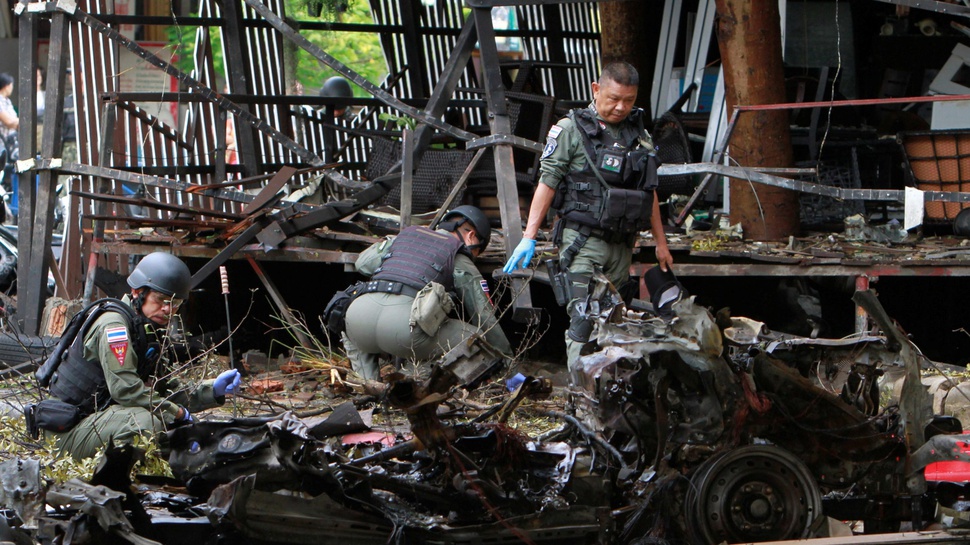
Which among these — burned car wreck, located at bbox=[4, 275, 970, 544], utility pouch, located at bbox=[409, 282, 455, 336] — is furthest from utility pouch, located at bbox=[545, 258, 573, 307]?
burned car wreck, located at bbox=[4, 275, 970, 544]

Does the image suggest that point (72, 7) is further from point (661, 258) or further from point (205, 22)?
point (661, 258)

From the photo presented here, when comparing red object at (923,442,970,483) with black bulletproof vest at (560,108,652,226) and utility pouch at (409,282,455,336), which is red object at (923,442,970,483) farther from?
utility pouch at (409,282,455,336)

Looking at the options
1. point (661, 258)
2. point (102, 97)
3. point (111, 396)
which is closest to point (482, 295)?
point (661, 258)

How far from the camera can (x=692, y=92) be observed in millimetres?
12391

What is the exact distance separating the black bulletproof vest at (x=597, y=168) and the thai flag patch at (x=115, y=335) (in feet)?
8.75

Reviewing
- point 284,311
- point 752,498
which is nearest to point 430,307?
point 284,311

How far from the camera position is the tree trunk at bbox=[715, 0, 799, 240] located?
9.18 meters

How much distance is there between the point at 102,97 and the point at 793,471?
677cm

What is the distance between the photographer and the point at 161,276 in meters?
5.95

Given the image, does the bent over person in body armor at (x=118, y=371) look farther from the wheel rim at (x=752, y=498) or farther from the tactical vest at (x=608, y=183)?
the wheel rim at (x=752, y=498)

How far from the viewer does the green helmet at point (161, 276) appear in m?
5.95

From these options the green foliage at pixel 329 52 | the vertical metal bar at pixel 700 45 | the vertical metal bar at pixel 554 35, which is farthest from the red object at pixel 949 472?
the green foliage at pixel 329 52

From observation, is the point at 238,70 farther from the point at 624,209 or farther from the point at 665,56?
the point at 624,209

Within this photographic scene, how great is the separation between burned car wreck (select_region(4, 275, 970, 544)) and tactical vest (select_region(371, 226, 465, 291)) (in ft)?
8.23
